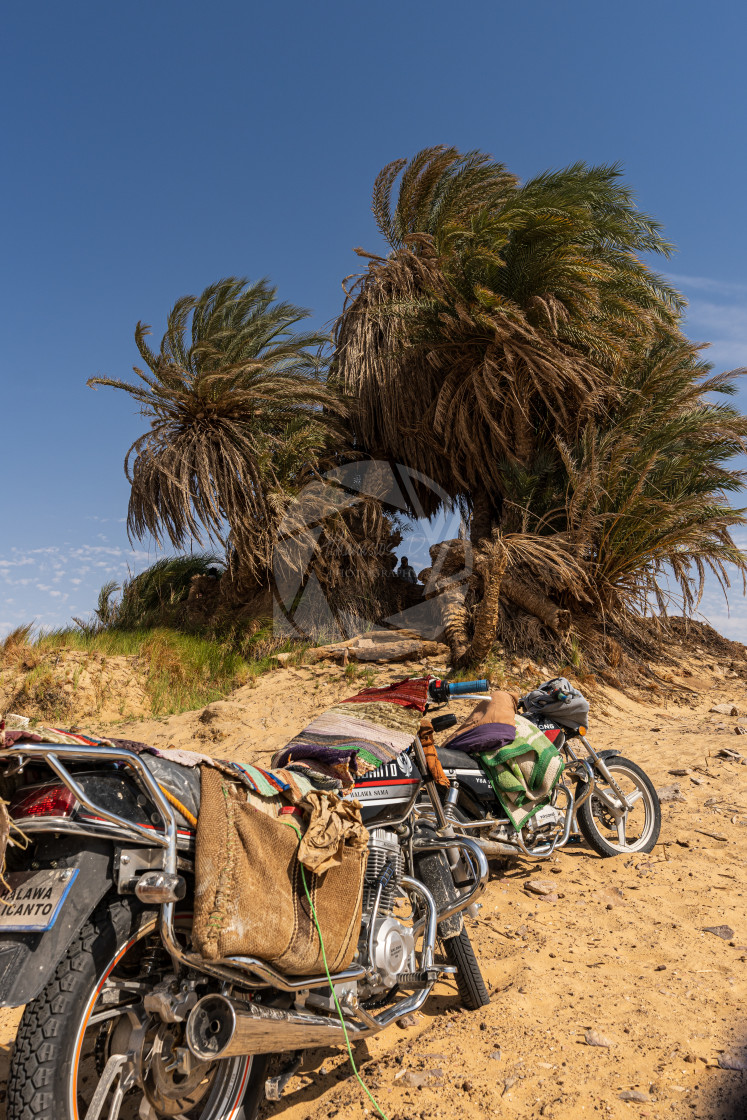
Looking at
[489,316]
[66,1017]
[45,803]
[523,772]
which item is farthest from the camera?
[489,316]

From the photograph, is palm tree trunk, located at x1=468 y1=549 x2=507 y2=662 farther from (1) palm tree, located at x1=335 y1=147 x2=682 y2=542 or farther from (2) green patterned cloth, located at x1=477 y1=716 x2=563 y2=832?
Answer: (2) green patterned cloth, located at x1=477 y1=716 x2=563 y2=832

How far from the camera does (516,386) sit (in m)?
8.70

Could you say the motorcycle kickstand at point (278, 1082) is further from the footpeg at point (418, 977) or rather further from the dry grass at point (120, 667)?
the dry grass at point (120, 667)

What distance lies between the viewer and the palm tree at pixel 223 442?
9289 mm

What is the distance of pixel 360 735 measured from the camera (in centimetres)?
265

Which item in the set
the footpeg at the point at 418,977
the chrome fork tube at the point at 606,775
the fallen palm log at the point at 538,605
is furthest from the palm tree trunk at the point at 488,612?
the footpeg at the point at 418,977

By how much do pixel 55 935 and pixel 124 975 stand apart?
40 cm

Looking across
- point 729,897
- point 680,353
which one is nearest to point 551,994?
point 729,897

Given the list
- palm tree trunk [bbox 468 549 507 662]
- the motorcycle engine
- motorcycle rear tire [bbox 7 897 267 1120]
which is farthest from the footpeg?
palm tree trunk [bbox 468 549 507 662]

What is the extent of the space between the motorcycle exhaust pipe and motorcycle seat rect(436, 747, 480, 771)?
1547 mm

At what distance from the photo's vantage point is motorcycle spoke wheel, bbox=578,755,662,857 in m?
4.43

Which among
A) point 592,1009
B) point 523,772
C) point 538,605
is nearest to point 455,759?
point 523,772

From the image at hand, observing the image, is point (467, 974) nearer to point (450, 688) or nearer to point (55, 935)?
point (450, 688)

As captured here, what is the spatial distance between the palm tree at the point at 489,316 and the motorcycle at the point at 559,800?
521 centimetres
